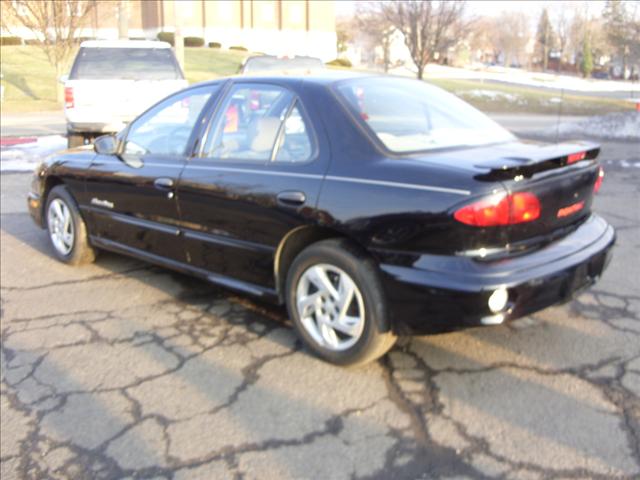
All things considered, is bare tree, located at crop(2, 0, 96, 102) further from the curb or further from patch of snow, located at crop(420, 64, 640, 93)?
patch of snow, located at crop(420, 64, 640, 93)

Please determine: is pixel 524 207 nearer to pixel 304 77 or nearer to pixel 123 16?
pixel 304 77

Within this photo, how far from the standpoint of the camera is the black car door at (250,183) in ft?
12.1

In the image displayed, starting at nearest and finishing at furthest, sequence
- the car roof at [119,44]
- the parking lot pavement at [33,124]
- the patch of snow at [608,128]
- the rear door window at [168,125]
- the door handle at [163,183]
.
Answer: the door handle at [163,183] → the rear door window at [168,125] → the car roof at [119,44] → the patch of snow at [608,128] → the parking lot pavement at [33,124]

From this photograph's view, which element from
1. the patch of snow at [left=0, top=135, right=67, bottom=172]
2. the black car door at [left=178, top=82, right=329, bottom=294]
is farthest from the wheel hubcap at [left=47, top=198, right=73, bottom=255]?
the patch of snow at [left=0, top=135, right=67, bottom=172]

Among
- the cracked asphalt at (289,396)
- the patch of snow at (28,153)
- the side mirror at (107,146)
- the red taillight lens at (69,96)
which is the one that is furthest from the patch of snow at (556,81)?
the cracked asphalt at (289,396)

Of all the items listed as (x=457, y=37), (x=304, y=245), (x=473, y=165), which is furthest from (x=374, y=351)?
(x=457, y=37)

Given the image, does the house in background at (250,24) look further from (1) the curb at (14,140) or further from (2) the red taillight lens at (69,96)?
(2) the red taillight lens at (69,96)

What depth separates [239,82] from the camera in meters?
4.33

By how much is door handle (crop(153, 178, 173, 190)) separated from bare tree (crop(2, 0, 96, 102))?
1996 cm

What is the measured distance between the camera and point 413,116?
3.96 m

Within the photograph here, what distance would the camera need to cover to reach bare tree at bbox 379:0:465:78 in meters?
19.4

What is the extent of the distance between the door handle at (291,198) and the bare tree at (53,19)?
21099 millimetres

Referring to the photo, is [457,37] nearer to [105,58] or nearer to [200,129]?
[105,58]

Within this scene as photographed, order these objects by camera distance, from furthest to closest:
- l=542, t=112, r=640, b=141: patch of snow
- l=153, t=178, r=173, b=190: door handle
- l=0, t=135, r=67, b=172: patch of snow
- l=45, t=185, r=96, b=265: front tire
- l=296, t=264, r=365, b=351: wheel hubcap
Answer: l=542, t=112, r=640, b=141: patch of snow, l=0, t=135, r=67, b=172: patch of snow, l=45, t=185, r=96, b=265: front tire, l=153, t=178, r=173, b=190: door handle, l=296, t=264, r=365, b=351: wheel hubcap
